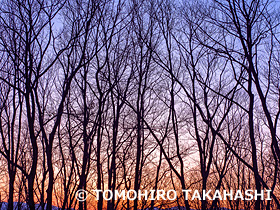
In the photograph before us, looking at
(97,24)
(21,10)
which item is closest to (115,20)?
(97,24)

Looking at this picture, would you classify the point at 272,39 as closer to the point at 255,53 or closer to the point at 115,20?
the point at 255,53

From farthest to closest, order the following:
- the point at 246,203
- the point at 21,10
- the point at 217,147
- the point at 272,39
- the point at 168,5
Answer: the point at 246,203 → the point at 217,147 → the point at 168,5 → the point at 272,39 → the point at 21,10

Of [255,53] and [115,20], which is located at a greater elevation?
[115,20]

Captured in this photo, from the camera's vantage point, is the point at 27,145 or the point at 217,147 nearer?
the point at 27,145

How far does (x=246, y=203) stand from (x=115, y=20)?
52.7 ft

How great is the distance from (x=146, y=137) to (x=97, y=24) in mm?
5086

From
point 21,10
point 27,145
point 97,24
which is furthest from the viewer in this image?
point 27,145

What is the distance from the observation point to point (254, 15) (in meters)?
5.96

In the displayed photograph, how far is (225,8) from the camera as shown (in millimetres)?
5953

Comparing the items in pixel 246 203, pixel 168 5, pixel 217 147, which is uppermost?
pixel 168 5

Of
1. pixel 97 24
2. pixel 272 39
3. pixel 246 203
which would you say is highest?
pixel 97 24

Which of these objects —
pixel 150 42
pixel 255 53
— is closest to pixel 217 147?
pixel 150 42

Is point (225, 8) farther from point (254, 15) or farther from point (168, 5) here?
point (168, 5)

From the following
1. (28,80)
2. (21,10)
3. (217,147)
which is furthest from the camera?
(217,147)
